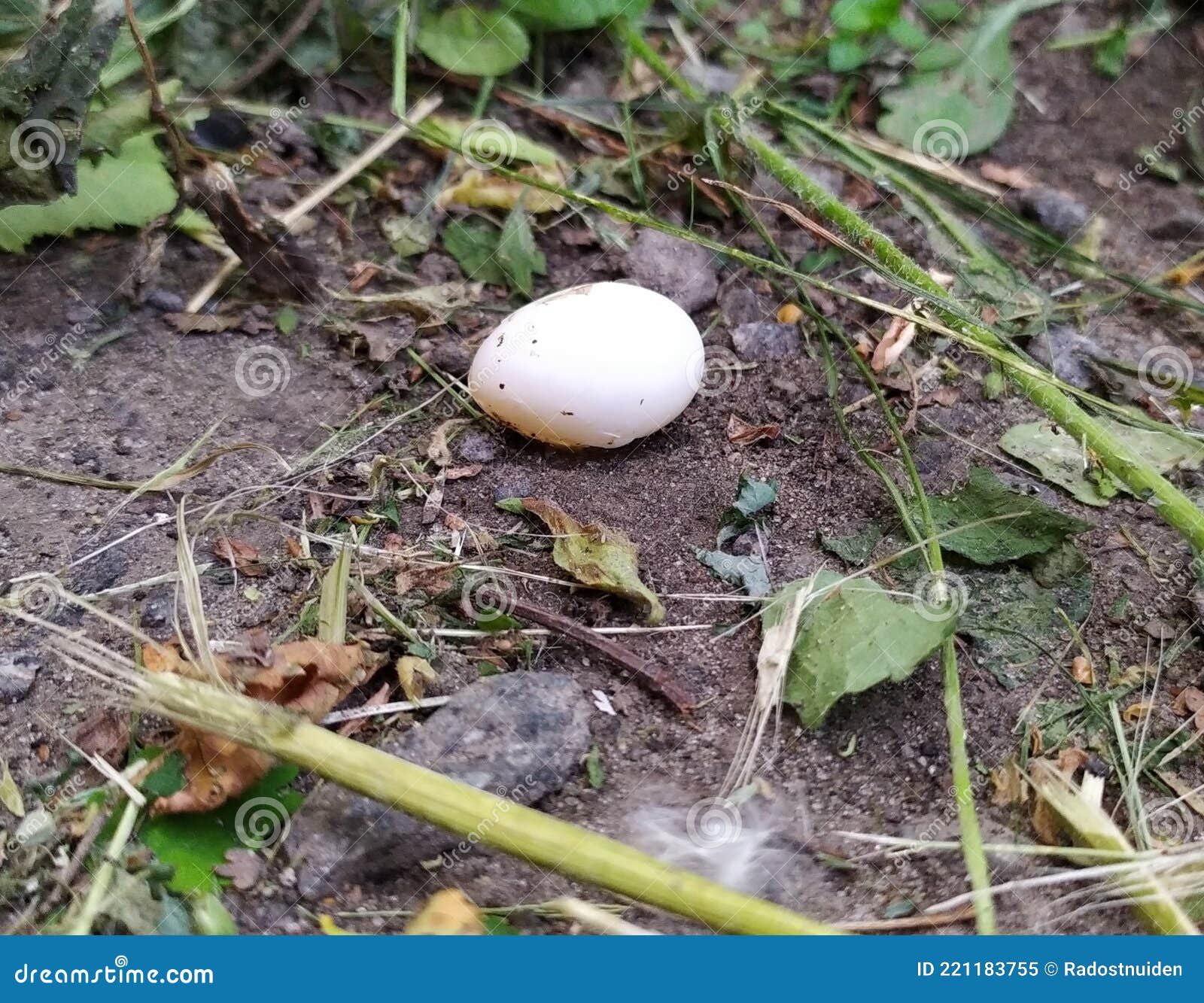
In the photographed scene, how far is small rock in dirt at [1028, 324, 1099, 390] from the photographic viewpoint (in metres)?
2.24

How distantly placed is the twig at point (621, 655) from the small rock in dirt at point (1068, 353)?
1.14 m

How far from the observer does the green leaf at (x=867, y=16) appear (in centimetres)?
286

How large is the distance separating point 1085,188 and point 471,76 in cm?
163

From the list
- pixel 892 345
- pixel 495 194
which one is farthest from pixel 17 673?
pixel 892 345

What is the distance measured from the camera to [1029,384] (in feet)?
6.00

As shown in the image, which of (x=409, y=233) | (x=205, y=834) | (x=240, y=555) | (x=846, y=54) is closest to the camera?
(x=205, y=834)

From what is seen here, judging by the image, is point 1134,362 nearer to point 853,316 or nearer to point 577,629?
point 853,316

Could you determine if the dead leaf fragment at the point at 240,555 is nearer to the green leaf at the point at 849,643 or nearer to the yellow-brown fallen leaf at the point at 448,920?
the yellow-brown fallen leaf at the point at 448,920

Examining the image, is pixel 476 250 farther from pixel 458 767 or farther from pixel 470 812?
pixel 470 812

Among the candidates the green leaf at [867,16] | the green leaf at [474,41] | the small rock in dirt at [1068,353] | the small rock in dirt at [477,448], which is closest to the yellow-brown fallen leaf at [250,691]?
the small rock in dirt at [477,448]

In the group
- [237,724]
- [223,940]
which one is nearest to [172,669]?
[237,724]

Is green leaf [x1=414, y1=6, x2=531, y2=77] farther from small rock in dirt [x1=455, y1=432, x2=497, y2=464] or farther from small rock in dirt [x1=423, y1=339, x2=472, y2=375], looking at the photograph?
small rock in dirt [x1=455, y1=432, x2=497, y2=464]

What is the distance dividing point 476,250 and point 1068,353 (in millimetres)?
1337

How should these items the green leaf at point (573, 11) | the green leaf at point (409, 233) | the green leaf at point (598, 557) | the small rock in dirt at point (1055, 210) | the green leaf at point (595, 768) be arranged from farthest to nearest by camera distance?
the green leaf at point (573, 11), the small rock in dirt at point (1055, 210), the green leaf at point (409, 233), the green leaf at point (598, 557), the green leaf at point (595, 768)
